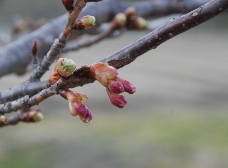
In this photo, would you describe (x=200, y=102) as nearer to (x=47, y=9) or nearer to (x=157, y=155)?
(x=157, y=155)

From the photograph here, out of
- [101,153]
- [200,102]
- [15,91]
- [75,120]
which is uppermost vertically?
[15,91]

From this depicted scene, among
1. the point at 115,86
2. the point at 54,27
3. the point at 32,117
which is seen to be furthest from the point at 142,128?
the point at 115,86

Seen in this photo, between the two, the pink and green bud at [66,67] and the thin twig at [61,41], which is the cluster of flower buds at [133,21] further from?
the pink and green bud at [66,67]

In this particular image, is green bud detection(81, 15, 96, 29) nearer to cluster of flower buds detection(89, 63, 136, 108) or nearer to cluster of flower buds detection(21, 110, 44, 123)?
cluster of flower buds detection(89, 63, 136, 108)

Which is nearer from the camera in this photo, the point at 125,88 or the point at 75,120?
the point at 125,88

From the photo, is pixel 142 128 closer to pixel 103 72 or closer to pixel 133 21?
pixel 133 21

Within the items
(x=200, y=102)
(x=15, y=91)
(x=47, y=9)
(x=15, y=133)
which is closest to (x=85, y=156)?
(x=15, y=133)

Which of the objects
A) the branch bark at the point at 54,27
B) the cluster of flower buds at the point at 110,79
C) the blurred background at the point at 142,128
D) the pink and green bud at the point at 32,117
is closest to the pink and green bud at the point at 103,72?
the cluster of flower buds at the point at 110,79
